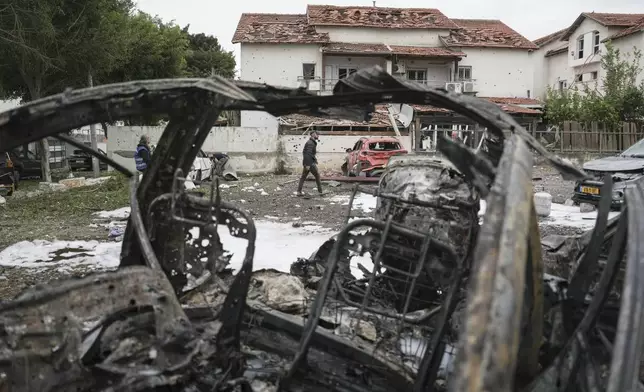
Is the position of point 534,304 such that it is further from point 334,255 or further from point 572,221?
point 572,221

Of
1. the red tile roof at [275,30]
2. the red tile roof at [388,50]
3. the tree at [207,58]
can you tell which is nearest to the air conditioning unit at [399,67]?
the red tile roof at [388,50]

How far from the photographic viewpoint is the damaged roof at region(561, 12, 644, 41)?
2981 cm

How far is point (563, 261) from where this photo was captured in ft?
14.4

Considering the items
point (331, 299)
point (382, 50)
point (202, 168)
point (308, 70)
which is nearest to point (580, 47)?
point (382, 50)

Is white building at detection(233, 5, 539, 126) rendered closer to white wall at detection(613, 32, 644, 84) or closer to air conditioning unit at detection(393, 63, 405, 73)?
A: air conditioning unit at detection(393, 63, 405, 73)

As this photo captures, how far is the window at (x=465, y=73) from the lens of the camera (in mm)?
31250

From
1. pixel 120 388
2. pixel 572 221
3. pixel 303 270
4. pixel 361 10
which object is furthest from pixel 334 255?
pixel 361 10

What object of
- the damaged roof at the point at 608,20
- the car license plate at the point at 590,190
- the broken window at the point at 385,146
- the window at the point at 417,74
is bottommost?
the car license plate at the point at 590,190

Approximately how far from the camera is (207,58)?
1670 inches

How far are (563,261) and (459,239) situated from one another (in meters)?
0.99

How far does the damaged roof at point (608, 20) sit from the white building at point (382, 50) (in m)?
3.58

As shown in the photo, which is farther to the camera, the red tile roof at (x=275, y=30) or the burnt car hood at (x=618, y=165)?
the red tile roof at (x=275, y=30)

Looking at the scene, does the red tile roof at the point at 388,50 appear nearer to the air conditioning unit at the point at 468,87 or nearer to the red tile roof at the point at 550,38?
the air conditioning unit at the point at 468,87

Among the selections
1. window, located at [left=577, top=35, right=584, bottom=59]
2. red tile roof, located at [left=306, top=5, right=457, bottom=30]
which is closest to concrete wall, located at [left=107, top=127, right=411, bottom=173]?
red tile roof, located at [left=306, top=5, right=457, bottom=30]
